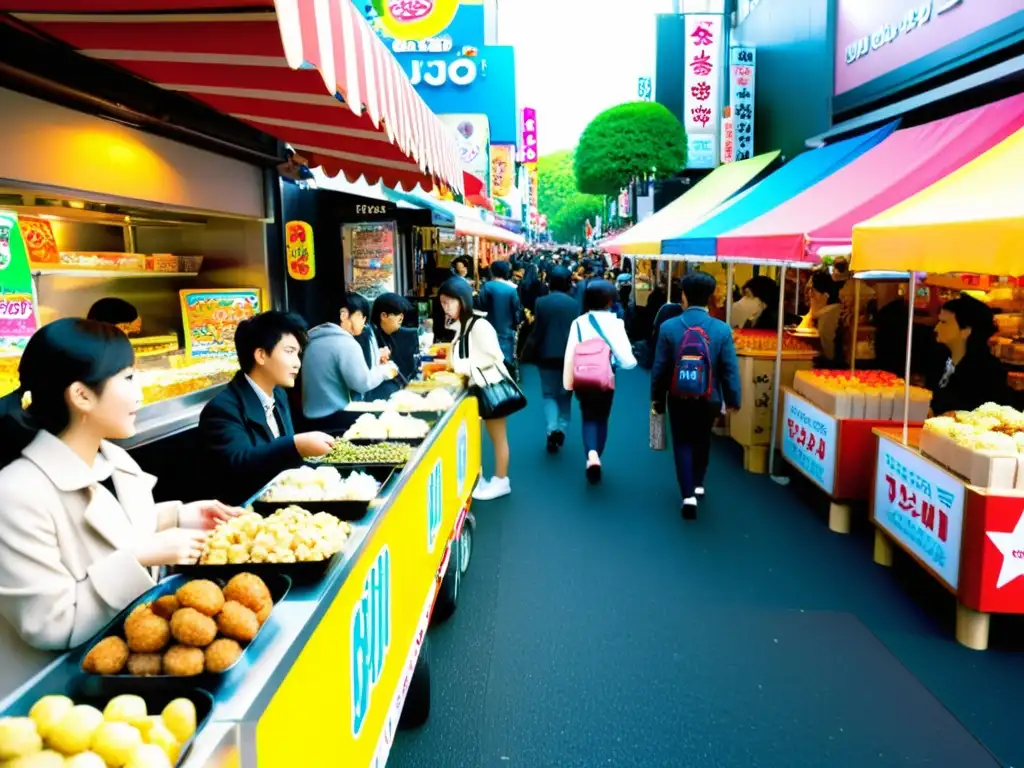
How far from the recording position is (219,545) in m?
2.54

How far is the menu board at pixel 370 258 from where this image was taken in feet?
33.9

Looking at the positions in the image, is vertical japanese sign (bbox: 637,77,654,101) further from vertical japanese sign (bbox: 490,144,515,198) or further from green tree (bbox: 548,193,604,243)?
green tree (bbox: 548,193,604,243)

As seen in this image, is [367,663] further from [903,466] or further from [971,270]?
[903,466]

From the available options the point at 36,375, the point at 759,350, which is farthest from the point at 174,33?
the point at 759,350

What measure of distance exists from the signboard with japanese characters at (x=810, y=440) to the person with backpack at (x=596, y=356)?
1579 mm

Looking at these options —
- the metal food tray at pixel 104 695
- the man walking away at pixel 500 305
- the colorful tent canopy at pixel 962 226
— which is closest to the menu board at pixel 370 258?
the man walking away at pixel 500 305

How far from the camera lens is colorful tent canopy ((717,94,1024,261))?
6.89 metres

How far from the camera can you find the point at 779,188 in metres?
11.4

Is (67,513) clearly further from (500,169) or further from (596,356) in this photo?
(500,169)

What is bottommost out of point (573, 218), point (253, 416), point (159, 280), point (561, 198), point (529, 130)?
point (253, 416)

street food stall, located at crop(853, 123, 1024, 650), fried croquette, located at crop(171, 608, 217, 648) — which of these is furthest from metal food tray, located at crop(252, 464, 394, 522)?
street food stall, located at crop(853, 123, 1024, 650)

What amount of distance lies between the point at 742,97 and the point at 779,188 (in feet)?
19.3

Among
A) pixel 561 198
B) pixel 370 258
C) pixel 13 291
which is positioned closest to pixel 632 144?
pixel 370 258

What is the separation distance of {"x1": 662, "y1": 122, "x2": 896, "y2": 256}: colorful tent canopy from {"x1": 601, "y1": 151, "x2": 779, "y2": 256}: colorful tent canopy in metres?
1.51
